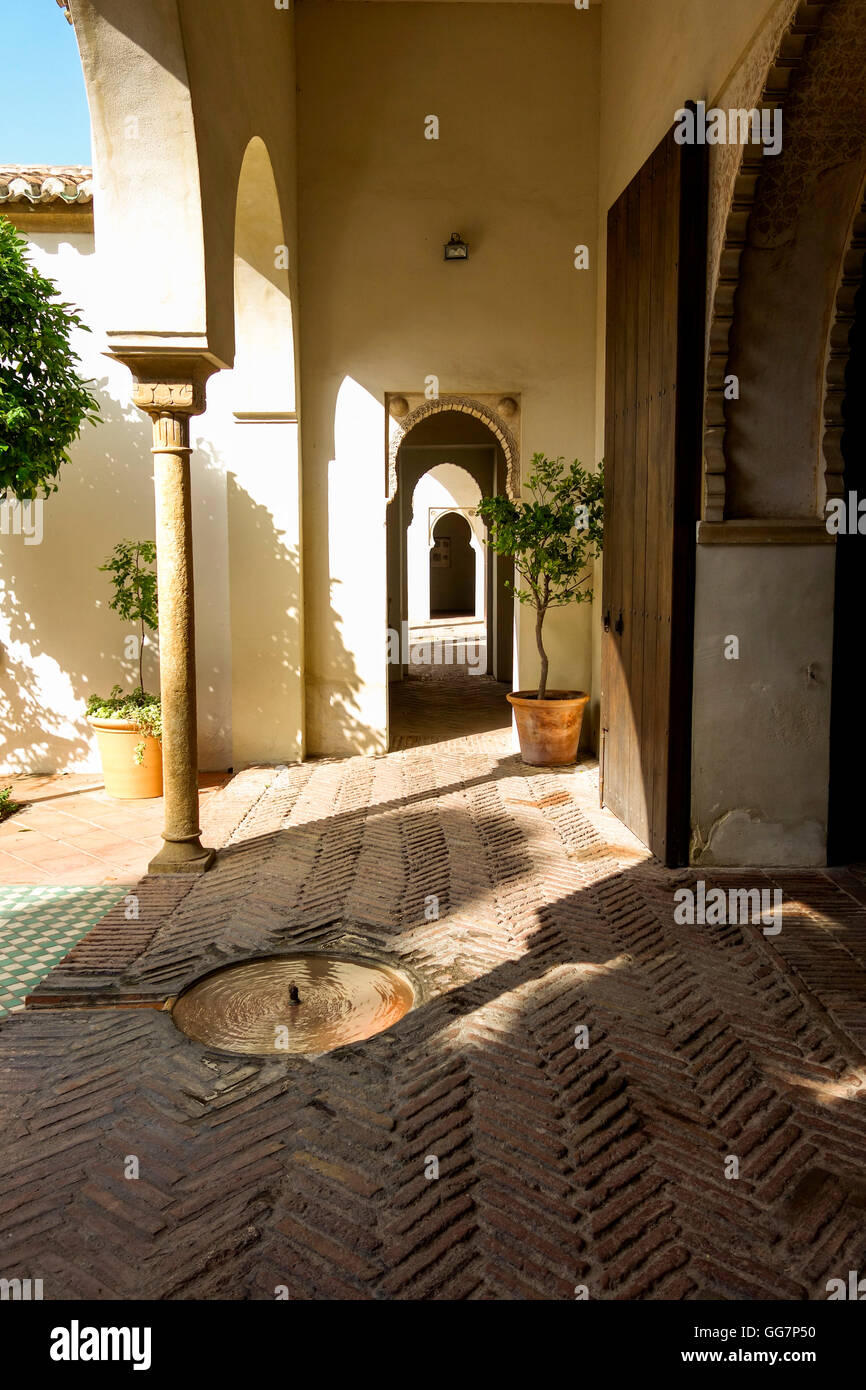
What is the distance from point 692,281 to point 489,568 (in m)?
10.6

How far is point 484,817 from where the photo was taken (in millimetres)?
6988

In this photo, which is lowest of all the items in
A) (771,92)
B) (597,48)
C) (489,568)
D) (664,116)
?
(489,568)

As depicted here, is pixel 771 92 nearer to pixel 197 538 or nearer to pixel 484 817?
pixel 484 817

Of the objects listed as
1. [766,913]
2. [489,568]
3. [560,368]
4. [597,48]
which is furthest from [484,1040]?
[489,568]

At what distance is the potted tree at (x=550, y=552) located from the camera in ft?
26.8

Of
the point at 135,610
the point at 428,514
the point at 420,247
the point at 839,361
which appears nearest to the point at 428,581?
the point at 428,514

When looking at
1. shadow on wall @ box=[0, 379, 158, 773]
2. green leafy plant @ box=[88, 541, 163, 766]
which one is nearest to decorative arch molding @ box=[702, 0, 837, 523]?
green leafy plant @ box=[88, 541, 163, 766]

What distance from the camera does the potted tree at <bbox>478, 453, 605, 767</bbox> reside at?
8.16m

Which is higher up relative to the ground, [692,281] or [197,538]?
[692,281]

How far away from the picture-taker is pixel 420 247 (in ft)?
29.1

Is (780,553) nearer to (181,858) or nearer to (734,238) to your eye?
(734,238)

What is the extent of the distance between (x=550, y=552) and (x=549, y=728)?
Answer: 1485 mm

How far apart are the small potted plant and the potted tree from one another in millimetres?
2835
